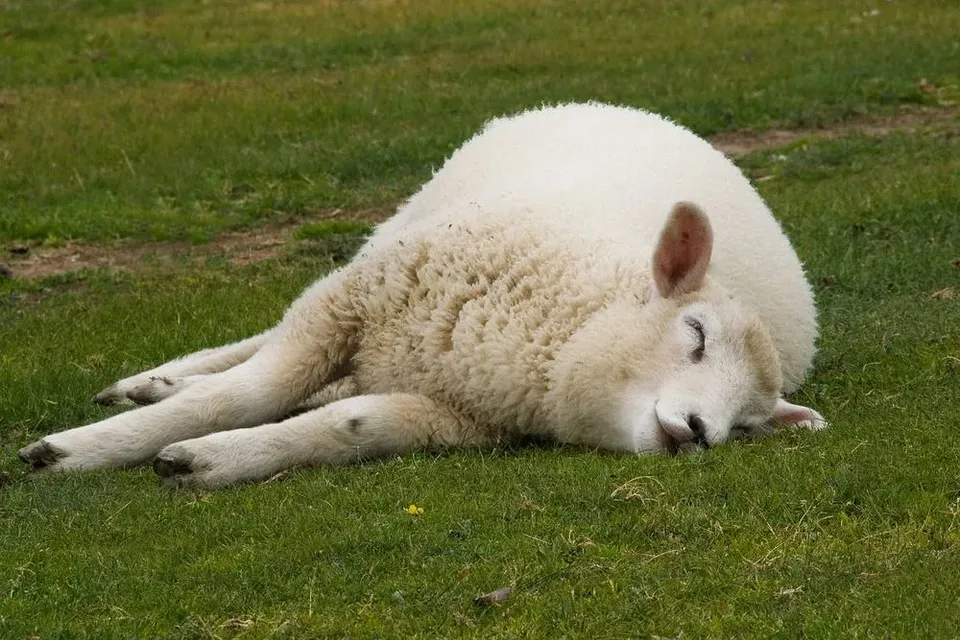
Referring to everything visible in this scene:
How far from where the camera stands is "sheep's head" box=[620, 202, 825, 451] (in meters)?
6.46

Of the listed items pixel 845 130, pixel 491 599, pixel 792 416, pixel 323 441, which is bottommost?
pixel 845 130

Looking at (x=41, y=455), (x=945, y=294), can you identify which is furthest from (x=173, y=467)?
(x=945, y=294)

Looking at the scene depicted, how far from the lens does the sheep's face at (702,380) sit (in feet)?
21.1

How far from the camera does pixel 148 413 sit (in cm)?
726

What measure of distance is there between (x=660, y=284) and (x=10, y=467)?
3084 mm

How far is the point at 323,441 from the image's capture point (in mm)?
6949

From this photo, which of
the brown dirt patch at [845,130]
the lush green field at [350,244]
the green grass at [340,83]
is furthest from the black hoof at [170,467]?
the brown dirt patch at [845,130]

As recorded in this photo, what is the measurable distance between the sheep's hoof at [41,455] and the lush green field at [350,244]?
11cm

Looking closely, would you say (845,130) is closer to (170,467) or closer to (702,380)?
(702,380)

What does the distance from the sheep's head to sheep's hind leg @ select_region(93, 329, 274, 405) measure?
2487mm

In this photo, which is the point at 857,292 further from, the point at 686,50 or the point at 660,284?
the point at 686,50

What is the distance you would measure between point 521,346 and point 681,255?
80 cm

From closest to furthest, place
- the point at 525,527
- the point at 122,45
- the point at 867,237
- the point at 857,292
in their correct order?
the point at 525,527 → the point at 857,292 → the point at 867,237 → the point at 122,45

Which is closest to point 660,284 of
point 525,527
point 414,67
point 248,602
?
point 525,527
